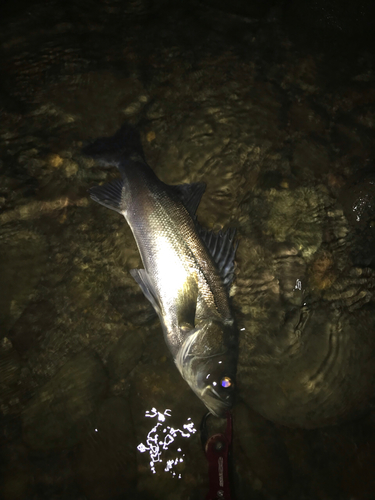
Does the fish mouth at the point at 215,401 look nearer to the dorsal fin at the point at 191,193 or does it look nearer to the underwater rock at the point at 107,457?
the underwater rock at the point at 107,457

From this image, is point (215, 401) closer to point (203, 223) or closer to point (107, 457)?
point (107, 457)

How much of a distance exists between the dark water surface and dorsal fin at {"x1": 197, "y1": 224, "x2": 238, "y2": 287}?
70 centimetres

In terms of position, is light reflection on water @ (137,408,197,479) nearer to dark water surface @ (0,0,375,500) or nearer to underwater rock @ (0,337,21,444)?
dark water surface @ (0,0,375,500)

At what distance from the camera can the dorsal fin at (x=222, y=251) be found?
9.33 ft

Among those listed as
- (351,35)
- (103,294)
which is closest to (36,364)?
(103,294)

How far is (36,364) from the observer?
3232 mm

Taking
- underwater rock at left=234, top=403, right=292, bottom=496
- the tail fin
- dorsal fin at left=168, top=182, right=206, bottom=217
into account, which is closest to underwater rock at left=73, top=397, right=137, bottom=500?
underwater rock at left=234, top=403, right=292, bottom=496

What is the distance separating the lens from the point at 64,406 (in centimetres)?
311

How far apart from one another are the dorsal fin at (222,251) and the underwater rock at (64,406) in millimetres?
1716

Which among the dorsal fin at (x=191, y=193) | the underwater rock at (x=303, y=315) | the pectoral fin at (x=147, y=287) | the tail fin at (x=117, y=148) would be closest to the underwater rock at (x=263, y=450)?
the underwater rock at (x=303, y=315)

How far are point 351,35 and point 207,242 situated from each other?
12.2 ft

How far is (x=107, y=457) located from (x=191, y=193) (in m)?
2.77

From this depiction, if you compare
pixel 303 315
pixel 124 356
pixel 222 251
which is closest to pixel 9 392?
pixel 124 356

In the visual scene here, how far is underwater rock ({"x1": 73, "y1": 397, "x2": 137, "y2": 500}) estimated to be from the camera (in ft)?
9.84
